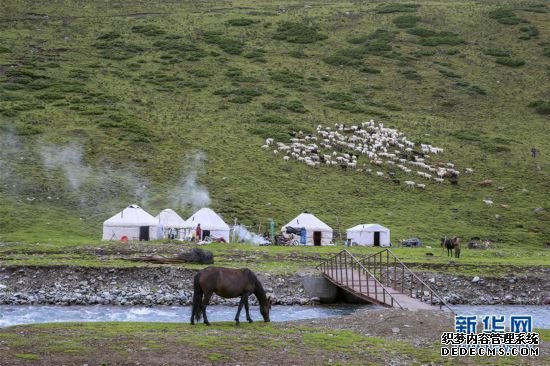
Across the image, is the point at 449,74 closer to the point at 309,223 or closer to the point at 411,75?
Result: the point at 411,75

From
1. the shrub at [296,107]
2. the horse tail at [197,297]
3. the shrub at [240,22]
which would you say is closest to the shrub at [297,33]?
the shrub at [240,22]

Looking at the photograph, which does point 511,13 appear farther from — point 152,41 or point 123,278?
point 123,278

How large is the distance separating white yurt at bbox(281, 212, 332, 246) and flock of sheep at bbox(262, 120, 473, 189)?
19.8 m

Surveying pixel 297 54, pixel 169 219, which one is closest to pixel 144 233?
pixel 169 219

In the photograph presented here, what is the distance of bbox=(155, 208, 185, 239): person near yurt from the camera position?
52.9 meters

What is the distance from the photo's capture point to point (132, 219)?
52.3m

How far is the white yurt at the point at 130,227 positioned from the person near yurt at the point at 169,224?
2.30 feet

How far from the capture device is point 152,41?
11775 cm

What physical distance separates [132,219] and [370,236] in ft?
51.3

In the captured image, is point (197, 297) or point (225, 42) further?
point (225, 42)

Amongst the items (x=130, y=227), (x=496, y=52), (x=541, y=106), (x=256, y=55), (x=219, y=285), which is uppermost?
(x=496, y=52)

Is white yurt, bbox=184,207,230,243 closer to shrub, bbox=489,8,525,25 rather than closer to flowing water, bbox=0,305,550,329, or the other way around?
flowing water, bbox=0,305,550,329

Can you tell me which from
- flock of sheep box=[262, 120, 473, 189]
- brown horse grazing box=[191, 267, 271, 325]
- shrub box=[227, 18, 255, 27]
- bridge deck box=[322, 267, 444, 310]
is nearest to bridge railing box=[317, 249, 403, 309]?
bridge deck box=[322, 267, 444, 310]

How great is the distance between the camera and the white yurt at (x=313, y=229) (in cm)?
5553
